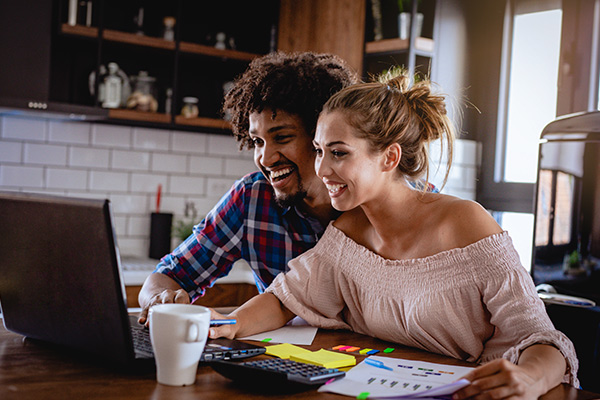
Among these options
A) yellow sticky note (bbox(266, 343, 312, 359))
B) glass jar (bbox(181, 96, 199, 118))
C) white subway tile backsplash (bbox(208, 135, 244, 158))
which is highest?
glass jar (bbox(181, 96, 199, 118))

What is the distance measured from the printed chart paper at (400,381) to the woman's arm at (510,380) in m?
0.03

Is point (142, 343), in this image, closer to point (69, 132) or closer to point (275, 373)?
point (275, 373)

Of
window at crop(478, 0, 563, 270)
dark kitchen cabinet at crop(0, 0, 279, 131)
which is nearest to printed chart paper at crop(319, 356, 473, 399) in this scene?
window at crop(478, 0, 563, 270)

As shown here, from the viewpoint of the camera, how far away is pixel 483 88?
10.8 feet

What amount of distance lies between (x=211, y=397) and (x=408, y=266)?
0.64m

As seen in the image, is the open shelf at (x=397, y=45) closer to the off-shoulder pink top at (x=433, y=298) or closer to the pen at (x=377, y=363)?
the off-shoulder pink top at (x=433, y=298)

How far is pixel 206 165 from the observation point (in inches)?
147

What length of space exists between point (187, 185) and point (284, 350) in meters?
2.55

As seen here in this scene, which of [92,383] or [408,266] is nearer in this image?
[92,383]

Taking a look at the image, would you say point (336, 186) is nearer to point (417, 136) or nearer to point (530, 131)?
point (417, 136)

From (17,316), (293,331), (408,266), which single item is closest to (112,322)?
(17,316)

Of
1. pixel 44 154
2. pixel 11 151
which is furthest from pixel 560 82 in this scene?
pixel 11 151

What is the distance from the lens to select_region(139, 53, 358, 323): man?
1.82 m

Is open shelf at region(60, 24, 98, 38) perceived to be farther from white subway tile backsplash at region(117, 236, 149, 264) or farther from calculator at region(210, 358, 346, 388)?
calculator at region(210, 358, 346, 388)
